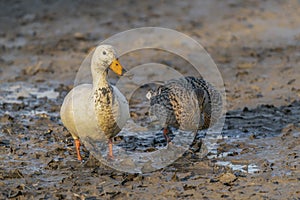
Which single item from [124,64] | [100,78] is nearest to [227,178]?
[100,78]

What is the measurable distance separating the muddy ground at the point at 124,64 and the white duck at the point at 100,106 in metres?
0.40

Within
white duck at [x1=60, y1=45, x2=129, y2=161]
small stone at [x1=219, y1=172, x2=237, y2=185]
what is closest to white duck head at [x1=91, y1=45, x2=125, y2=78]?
white duck at [x1=60, y1=45, x2=129, y2=161]

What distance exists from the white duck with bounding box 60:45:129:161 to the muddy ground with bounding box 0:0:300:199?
40 cm

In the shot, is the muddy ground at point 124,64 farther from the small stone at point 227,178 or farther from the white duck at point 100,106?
the white duck at point 100,106

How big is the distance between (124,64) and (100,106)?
16.3 ft

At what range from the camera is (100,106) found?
6.43m

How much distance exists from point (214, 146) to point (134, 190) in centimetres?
165

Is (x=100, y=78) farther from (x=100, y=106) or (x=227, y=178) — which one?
(x=227, y=178)

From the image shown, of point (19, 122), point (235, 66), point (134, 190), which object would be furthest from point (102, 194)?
point (235, 66)

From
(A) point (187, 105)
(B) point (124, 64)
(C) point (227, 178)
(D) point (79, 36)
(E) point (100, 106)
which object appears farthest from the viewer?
(D) point (79, 36)

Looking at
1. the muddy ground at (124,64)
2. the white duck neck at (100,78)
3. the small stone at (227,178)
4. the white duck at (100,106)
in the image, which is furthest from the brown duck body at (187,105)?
the small stone at (227,178)

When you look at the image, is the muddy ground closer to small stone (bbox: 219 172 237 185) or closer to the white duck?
small stone (bbox: 219 172 237 185)

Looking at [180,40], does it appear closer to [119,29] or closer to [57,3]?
[119,29]

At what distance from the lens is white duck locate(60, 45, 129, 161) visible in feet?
21.1
